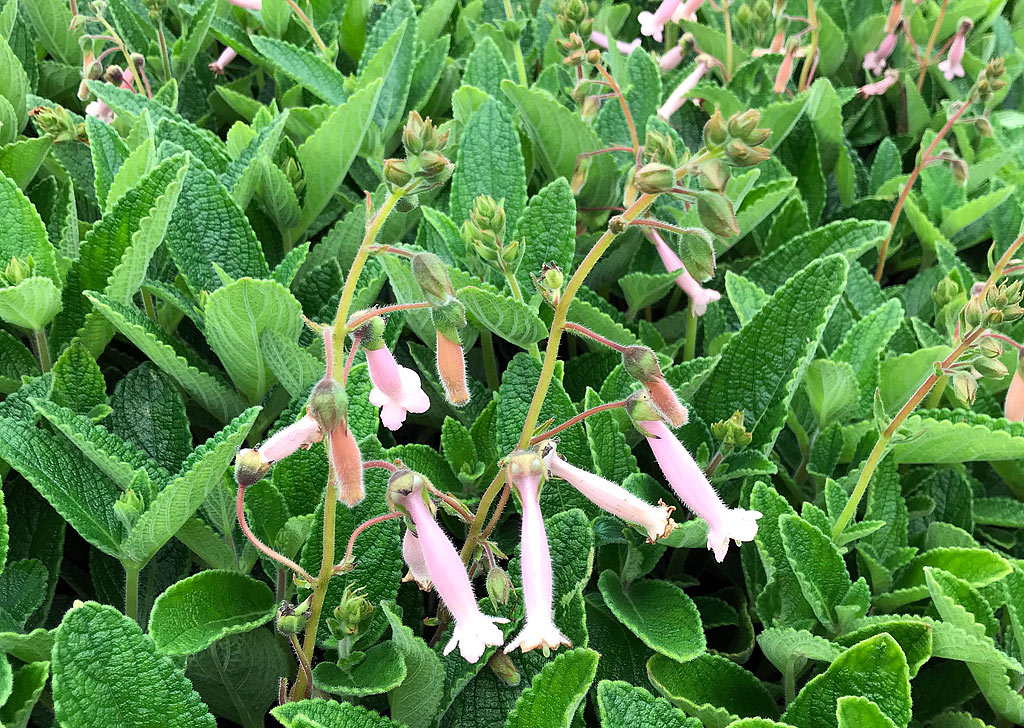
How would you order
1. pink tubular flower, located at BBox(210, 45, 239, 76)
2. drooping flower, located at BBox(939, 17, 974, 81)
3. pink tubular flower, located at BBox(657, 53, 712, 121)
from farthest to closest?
drooping flower, located at BBox(939, 17, 974, 81) → pink tubular flower, located at BBox(210, 45, 239, 76) → pink tubular flower, located at BBox(657, 53, 712, 121)

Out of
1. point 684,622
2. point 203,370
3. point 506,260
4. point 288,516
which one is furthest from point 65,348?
point 684,622

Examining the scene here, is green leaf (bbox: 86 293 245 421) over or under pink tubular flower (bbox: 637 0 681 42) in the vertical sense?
under

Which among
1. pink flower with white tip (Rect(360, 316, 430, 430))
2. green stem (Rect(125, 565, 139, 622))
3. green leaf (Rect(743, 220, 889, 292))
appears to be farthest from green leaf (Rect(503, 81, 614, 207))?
green stem (Rect(125, 565, 139, 622))

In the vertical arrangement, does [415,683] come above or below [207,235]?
below

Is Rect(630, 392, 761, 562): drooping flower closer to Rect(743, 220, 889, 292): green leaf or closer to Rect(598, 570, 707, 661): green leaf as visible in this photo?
Rect(598, 570, 707, 661): green leaf

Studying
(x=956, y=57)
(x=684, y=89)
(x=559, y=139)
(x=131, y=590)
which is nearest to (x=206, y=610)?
(x=131, y=590)

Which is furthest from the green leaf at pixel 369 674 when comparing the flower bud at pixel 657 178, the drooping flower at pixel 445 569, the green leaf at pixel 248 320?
the flower bud at pixel 657 178

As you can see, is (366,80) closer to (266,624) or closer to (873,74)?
(266,624)

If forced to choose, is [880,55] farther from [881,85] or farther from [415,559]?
[415,559]
